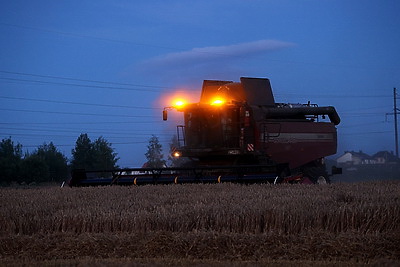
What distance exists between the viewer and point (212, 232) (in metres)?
7.73

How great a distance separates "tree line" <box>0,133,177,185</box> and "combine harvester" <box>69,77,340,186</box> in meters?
18.0

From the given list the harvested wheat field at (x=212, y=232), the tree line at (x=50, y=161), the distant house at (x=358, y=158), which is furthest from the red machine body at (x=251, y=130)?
the distant house at (x=358, y=158)

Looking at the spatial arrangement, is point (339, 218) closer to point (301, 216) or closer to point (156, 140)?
point (301, 216)

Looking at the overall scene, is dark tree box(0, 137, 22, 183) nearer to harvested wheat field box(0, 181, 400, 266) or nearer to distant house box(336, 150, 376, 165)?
harvested wheat field box(0, 181, 400, 266)

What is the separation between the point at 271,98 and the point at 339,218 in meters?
9.69

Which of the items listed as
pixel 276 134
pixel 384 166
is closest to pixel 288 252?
pixel 276 134

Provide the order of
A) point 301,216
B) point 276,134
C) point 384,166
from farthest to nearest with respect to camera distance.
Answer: point 384,166 → point 276,134 → point 301,216

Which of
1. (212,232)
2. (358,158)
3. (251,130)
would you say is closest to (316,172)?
(251,130)

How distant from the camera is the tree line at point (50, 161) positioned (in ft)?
125

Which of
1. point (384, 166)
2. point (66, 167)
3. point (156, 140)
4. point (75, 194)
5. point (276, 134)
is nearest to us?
point (75, 194)

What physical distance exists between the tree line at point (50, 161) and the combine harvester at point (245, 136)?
18.0 meters

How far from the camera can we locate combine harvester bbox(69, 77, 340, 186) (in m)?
15.9

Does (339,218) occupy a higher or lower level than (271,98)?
lower

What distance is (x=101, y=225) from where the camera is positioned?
844 cm
